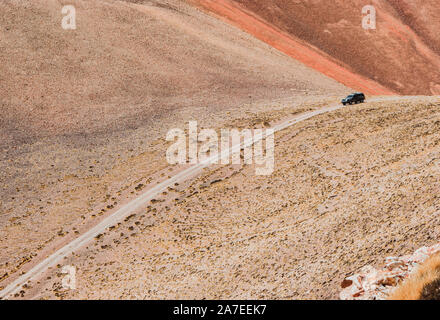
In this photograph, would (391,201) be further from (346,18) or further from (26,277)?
(346,18)

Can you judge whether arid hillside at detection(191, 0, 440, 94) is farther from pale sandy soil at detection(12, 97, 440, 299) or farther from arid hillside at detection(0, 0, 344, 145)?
pale sandy soil at detection(12, 97, 440, 299)

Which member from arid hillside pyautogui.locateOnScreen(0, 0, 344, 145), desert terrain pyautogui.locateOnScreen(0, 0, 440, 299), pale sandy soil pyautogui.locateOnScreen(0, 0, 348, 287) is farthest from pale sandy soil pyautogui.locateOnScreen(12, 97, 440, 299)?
arid hillside pyautogui.locateOnScreen(0, 0, 344, 145)

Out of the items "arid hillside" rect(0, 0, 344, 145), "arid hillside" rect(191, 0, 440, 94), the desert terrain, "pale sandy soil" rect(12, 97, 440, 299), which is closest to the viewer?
"pale sandy soil" rect(12, 97, 440, 299)

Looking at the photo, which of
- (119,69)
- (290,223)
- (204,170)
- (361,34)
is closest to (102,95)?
(119,69)

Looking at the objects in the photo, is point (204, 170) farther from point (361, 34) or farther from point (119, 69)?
point (361, 34)

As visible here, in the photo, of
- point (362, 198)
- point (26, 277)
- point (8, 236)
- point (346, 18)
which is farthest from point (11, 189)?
point (346, 18)

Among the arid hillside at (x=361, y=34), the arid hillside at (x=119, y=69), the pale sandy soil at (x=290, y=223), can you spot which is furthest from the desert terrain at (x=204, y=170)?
the arid hillside at (x=361, y=34)
